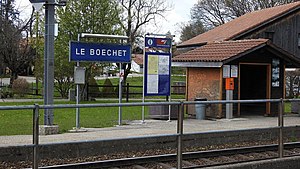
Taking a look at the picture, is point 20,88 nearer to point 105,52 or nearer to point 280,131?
point 105,52

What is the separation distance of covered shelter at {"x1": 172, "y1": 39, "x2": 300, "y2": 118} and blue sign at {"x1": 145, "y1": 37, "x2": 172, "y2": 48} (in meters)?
2.18

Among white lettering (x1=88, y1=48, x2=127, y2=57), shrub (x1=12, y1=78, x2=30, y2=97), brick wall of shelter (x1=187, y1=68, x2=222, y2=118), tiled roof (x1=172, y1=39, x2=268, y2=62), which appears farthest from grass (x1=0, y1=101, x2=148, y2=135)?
shrub (x1=12, y1=78, x2=30, y2=97)

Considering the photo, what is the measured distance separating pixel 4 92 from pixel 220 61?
22.1 meters

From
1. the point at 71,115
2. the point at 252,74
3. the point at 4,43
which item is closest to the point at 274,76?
the point at 252,74

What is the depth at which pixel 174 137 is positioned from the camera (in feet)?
27.9

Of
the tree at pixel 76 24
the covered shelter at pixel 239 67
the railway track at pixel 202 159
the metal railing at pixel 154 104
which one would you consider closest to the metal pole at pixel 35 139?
the metal railing at pixel 154 104

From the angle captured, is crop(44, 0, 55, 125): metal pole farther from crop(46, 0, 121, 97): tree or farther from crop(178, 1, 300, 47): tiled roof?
crop(178, 1, 300, 47): tiled roof

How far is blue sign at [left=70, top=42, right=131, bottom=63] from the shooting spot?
15.8 m

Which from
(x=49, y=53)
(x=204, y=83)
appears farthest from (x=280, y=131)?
(x=204, y=83)

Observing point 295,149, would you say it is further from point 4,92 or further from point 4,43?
point 4,43

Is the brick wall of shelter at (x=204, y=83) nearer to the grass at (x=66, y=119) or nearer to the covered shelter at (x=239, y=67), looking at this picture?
the covered shelter at (x=239, y=67)

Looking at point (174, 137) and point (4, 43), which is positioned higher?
point (4, 43)

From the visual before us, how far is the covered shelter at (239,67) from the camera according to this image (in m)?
20.1

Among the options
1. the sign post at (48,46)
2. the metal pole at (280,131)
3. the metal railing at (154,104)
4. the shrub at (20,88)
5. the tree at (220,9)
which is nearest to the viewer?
the metal railing at (154,104)
